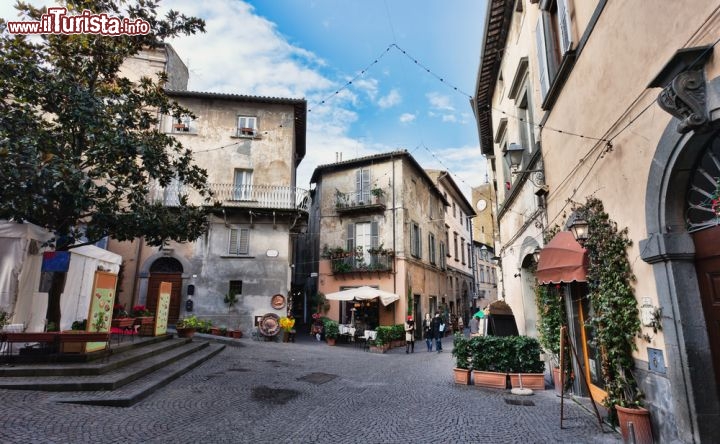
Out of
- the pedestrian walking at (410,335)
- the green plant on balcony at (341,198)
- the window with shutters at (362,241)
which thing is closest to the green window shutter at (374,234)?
the window with shutters at (362,241)

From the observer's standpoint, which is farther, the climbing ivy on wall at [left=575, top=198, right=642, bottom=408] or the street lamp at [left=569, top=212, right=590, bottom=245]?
the street lamp at [left=569, top=212, right=590, bottom=245]

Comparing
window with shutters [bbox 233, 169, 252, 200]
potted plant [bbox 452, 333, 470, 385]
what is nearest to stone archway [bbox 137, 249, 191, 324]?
window with shutters [bbox 233, 169, 252, 200]

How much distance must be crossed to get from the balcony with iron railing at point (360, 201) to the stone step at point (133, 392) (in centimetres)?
1268

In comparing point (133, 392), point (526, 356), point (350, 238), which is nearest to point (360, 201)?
point (350, 238)

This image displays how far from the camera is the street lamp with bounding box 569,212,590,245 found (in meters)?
5.96

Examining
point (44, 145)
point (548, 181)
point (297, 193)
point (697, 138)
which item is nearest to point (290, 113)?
point (297, 193)

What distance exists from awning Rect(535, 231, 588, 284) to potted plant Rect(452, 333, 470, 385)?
9.34 feet

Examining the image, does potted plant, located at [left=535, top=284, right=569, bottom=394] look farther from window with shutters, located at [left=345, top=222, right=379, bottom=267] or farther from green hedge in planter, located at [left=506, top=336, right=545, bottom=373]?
window with shutters, located at [left=345, top=222, right=379, bottom=267]

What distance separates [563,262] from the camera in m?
6.33

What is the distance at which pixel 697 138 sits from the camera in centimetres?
388

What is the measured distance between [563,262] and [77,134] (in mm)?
9713

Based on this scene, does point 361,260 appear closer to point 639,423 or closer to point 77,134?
point 77,134

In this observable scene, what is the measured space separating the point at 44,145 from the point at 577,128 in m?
9.96

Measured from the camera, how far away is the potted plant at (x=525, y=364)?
8266 millimetres
